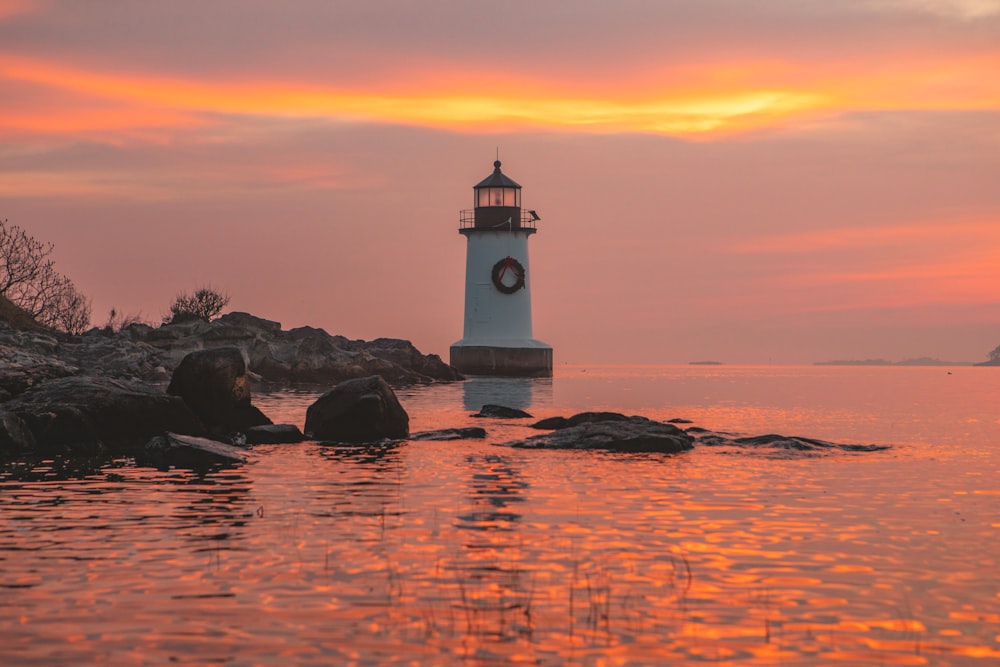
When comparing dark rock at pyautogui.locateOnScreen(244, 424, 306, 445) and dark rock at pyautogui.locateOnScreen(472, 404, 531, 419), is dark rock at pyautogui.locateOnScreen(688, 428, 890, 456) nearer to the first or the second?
dark rock at pyautogui.locateOnScreen(472, 404, 531, 419)

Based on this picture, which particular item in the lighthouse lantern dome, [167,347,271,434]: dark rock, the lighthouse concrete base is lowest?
[167,347,271,434]: dark rock

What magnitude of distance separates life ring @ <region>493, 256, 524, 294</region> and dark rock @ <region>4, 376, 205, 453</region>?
1820 inches

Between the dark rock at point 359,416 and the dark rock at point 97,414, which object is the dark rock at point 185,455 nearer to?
the dark rock at point 97,414

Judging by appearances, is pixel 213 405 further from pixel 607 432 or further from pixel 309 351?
pixel 309 351

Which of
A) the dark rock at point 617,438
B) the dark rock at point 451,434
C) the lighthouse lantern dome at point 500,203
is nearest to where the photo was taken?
the dark rock at point 617,438

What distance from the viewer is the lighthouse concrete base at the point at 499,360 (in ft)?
242

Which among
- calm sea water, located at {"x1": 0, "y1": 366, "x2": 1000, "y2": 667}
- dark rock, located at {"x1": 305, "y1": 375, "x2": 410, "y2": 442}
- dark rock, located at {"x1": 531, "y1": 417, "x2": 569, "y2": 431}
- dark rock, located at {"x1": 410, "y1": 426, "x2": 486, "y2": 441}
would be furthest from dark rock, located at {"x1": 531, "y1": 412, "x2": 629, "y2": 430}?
calm sea water, located at {"x1": 0, "y1": 366, "x2": 1000, "y2": 667}

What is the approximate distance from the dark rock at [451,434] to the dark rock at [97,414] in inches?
222

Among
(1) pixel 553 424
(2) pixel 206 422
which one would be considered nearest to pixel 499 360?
(1) pixel 553 424

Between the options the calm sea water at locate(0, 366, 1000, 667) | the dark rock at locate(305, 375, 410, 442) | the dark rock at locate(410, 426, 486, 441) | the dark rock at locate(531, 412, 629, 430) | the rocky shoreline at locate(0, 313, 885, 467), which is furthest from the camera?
the dark rock at locate(531, 412, 629, 430)

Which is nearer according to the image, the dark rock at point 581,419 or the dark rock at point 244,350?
the dark rock at point 581,419

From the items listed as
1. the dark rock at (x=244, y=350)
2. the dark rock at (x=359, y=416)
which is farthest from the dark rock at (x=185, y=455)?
the dark rock at (x=244, y=350)

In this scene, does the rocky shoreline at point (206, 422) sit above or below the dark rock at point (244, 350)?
below

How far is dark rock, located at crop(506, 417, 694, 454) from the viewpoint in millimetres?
25312
